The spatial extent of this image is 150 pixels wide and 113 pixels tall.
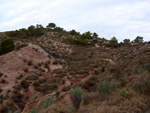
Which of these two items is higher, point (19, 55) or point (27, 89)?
point (19, 55)

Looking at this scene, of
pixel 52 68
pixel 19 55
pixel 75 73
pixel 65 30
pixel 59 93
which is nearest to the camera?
pixel 59 93

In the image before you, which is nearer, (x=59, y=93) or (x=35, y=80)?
(x=59, y=93)

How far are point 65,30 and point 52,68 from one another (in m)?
40.4

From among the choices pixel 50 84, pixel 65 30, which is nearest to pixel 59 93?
pixel 50 84

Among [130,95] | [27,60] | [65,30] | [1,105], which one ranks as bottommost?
[1,105]

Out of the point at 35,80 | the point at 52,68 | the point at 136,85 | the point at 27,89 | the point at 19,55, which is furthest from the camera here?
the point at 19,55

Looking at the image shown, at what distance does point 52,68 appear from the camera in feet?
69.1

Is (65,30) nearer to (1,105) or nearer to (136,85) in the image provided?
(1,105)

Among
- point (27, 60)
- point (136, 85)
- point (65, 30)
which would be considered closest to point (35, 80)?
point (27, 60)

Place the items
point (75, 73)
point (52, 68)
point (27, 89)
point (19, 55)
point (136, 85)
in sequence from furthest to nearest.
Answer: point (19, 55), point (52, 68), point (75, 73), point (27, 89), point (136, 85)

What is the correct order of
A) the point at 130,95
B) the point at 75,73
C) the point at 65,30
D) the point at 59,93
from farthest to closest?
the point at 65,30, the point at 75,73, the point at 59,93, the point at 130,95

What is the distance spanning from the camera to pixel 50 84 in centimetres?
1584

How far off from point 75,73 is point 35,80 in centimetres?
466

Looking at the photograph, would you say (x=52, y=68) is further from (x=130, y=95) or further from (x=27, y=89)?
(x=130, y=95)
